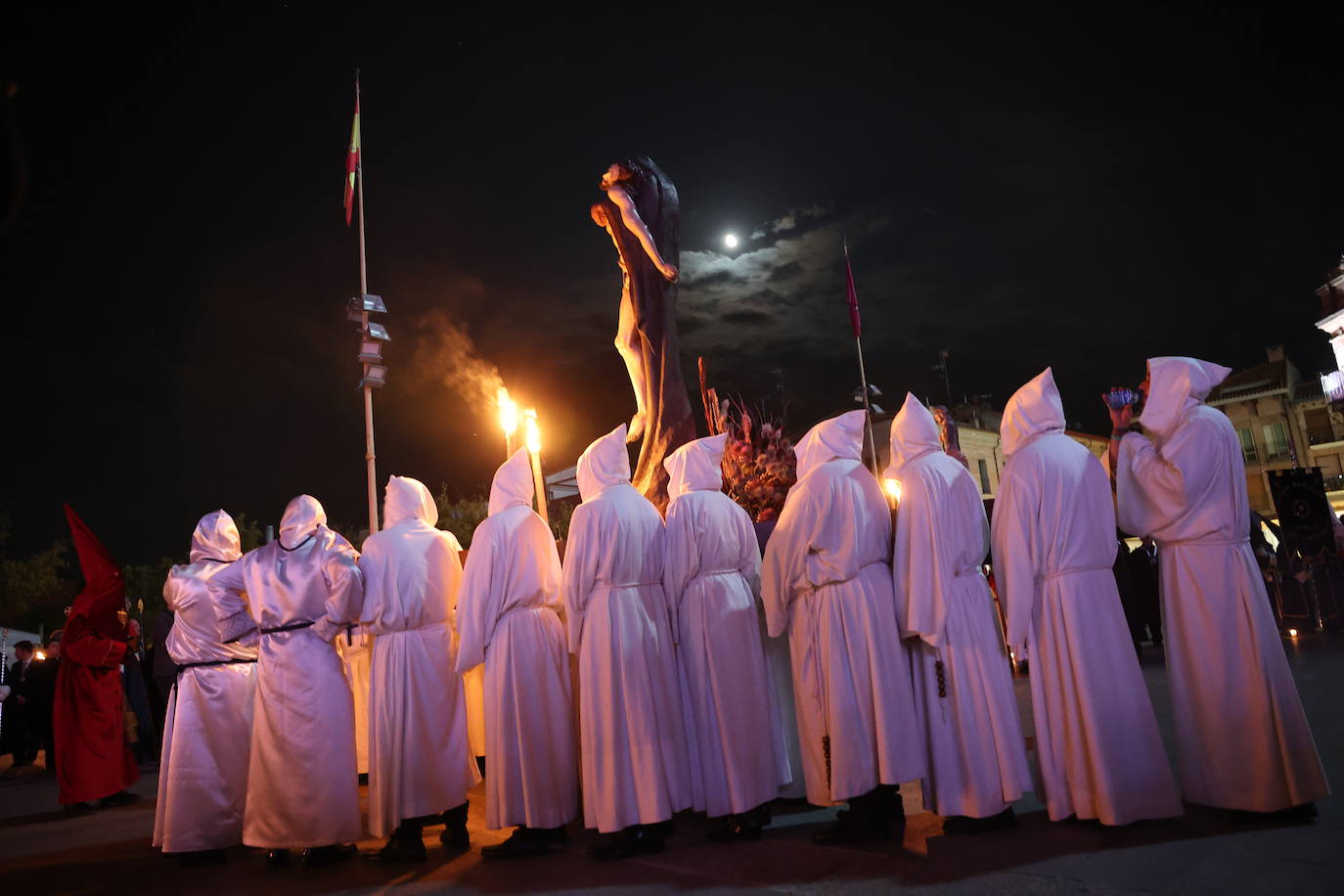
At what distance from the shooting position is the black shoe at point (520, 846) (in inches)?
194

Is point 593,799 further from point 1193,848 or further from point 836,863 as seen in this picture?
point 1193,848

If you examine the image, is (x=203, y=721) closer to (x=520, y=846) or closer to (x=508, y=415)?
(x=520, y=846)

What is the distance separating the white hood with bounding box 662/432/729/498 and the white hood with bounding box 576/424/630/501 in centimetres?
35

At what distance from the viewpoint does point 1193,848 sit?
149 inches

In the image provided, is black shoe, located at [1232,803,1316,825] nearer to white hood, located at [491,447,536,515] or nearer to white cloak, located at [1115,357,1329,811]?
white cloak, located at [1115,357,1329,811]

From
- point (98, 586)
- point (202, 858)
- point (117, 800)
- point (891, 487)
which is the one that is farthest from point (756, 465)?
point (117, 800)

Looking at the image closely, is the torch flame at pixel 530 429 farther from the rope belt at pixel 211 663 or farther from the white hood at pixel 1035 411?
the white hood at pixel 1035 411

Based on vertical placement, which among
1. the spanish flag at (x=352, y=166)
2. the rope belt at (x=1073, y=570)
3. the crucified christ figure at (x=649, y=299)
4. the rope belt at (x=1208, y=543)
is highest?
the spanish flag at (x=352, y=166)

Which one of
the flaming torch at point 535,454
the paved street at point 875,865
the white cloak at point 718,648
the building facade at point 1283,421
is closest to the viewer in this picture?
the paved street at point 875,865

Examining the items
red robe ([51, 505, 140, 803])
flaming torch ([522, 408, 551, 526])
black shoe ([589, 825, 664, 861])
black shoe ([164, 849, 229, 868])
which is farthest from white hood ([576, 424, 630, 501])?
red robe ([51, 505, 140, 803])

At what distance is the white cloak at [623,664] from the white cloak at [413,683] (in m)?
0.97

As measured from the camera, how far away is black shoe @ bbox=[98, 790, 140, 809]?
27.5ft

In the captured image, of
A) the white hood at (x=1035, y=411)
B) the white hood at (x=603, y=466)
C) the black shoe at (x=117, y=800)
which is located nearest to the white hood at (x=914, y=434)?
the white hood at (x=1035, y=411)

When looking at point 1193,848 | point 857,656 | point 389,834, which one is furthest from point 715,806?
point 1193,848
